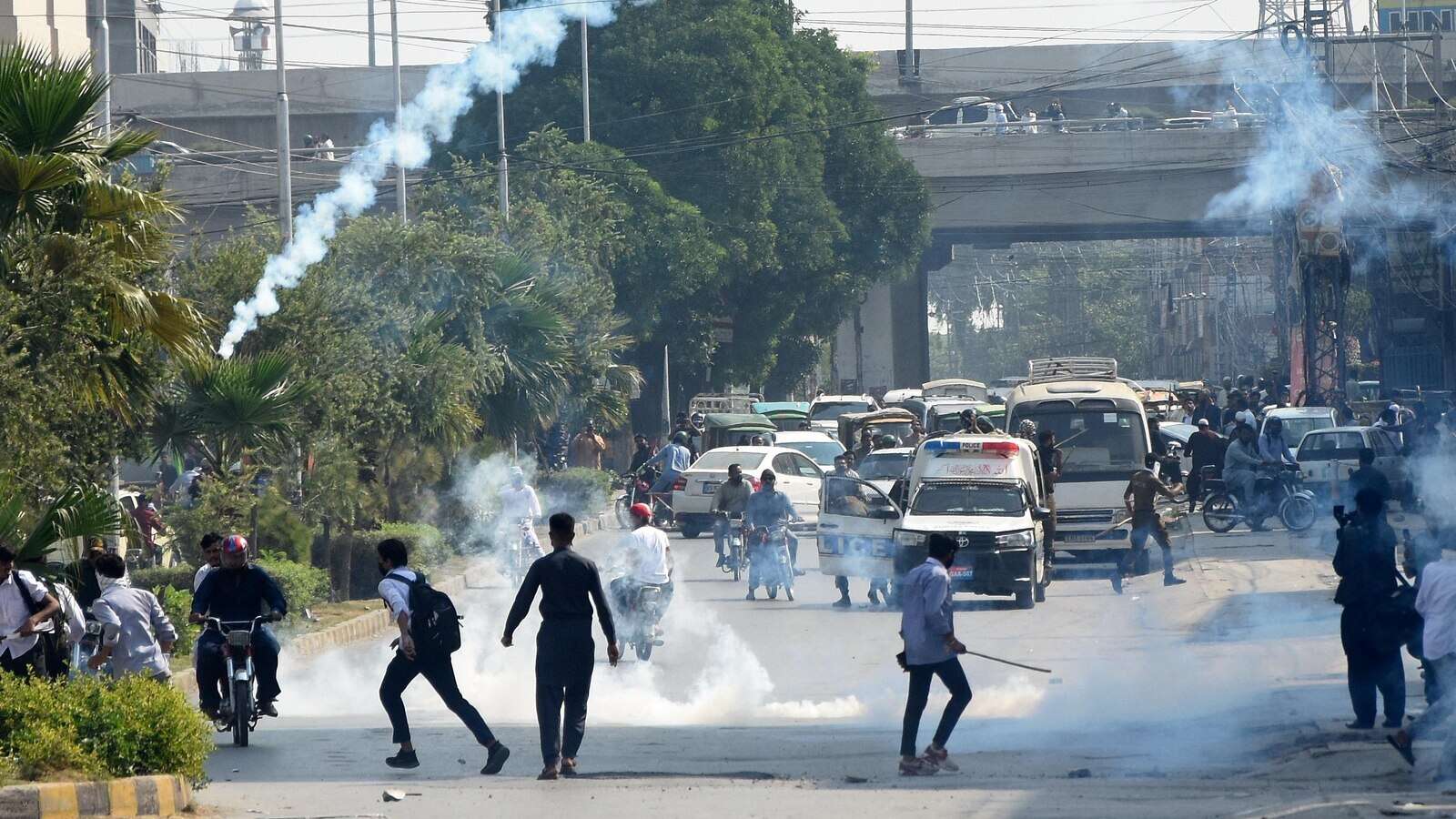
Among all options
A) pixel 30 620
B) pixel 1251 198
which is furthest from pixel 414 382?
pixel 1251 198

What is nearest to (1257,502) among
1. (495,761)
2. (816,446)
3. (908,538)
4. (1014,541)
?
(1014,541)

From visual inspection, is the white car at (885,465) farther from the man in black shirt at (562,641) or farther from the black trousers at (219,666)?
the man in black shirt at (562,641)

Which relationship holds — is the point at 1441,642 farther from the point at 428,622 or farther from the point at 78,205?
the point at 78,205

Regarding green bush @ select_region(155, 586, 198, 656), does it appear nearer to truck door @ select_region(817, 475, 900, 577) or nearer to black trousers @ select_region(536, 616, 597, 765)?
black trousers @ select_region(536, 616, 597, 765)

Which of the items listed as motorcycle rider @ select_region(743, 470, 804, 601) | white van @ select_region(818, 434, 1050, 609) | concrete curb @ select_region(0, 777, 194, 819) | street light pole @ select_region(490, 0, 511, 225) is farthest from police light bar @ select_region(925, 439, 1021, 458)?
concrete curb @ select_region(0, 777, 194, 819)

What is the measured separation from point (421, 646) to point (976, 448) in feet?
40.1

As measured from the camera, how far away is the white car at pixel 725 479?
101ft

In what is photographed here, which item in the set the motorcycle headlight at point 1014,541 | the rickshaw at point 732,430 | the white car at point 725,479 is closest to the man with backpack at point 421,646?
the motorcycle headlight at point 1014,541

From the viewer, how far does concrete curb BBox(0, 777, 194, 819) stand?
8.49 metres

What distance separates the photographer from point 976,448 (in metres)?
21.9

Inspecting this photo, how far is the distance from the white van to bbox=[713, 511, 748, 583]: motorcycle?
1.82 metres

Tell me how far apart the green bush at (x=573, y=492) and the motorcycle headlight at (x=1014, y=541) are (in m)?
15.2

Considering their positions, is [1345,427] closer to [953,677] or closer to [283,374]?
[283,374]

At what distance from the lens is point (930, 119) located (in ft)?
205
